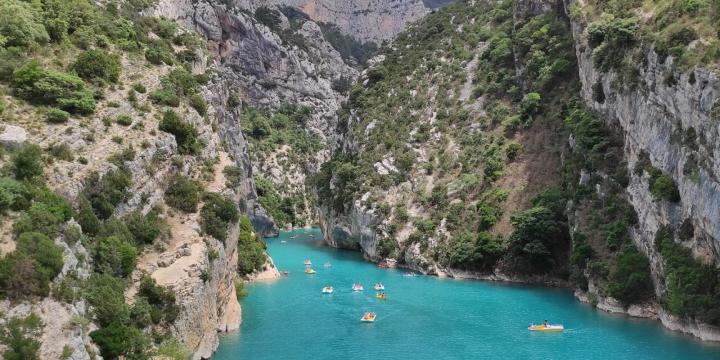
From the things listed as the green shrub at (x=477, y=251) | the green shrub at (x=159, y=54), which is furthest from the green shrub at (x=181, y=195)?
the green shrub at (x=477, y=251)

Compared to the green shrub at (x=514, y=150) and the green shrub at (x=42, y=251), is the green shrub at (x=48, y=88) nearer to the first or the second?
the green shrub at (x=42, y=251)

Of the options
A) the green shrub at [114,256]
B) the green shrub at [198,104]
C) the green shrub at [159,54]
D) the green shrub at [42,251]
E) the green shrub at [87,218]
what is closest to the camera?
the green shrub at [42,251]

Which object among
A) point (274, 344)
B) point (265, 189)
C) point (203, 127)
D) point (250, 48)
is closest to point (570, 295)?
point (274, 344)

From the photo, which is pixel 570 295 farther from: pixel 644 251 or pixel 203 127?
pixel 203 127

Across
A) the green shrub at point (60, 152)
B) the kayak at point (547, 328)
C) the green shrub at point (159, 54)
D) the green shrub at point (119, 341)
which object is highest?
the green shrub at point (159, 54)

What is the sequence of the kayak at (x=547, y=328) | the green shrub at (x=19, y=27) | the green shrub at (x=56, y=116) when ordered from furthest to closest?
1. the kayak at (x=547, y=328)
2. the green shrub at (x=19, y=27)
3. the green shrub at (x=56, y=116)

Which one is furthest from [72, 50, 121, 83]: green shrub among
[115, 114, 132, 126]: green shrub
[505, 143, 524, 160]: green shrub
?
[505, 143, 524, 160]: green shrub

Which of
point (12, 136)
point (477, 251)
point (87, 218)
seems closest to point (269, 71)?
point (477, 251)

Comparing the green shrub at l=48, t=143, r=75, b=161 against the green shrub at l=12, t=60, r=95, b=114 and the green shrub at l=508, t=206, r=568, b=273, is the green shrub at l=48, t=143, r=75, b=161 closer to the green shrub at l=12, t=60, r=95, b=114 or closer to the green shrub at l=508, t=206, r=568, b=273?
the green shrub at l=12, t=60, r=95, b=114
